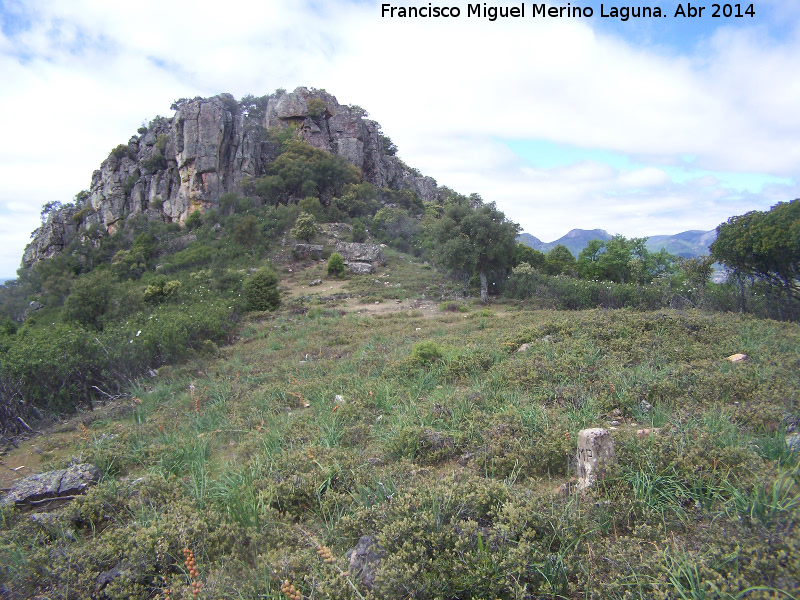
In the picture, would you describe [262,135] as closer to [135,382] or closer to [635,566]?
[135,382]

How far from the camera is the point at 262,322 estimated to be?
17312 millimetres

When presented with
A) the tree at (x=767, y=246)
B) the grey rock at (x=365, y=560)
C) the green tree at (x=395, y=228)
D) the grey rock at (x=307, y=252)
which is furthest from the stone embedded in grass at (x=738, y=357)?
the green tree at (x=395, y=228)

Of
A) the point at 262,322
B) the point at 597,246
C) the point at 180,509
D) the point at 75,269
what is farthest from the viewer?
the point at 75,269

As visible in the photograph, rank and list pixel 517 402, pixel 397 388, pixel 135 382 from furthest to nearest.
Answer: pixel 135 382 → pixel 397 388 → pixel 517 402

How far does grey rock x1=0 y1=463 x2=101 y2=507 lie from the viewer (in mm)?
4219

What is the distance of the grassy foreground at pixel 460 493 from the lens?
7.75 feet

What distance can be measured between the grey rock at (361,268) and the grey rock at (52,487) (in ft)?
74.1

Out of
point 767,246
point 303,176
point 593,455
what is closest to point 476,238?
point 767,246

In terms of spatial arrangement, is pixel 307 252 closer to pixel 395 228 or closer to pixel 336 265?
pixel 336 265

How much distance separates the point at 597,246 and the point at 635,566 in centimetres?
2823

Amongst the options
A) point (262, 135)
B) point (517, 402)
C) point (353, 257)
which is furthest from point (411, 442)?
point (262, 135)

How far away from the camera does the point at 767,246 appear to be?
38.8 feet

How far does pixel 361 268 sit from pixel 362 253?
6.16 feet

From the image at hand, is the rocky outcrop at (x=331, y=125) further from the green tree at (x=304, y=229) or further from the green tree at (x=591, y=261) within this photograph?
the green tree at (x=591, y=261)
